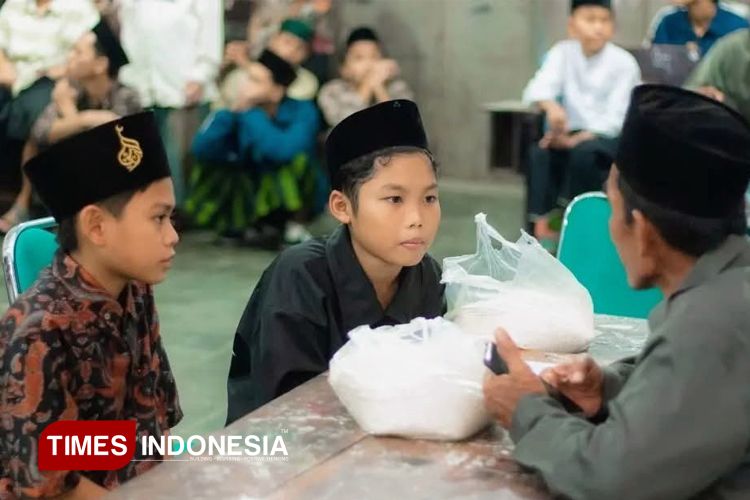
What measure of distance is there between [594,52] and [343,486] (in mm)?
4796

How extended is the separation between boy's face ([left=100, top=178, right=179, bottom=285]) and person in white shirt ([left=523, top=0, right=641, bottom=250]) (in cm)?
385

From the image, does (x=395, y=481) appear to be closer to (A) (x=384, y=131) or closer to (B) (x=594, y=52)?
(A) (x=384, y=131)

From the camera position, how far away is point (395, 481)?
1440 millimetres

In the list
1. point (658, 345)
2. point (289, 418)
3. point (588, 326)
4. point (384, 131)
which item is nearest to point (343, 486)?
point (289, 418)

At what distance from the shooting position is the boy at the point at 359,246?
6.88ft

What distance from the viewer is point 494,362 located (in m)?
1.61

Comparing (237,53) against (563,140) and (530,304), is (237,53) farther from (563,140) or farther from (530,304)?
(530,304)

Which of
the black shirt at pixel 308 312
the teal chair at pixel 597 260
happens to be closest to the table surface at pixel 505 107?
the teal chair at pixel 597 260

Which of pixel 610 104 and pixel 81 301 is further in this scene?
pixel 610 104

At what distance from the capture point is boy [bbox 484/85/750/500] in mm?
1264

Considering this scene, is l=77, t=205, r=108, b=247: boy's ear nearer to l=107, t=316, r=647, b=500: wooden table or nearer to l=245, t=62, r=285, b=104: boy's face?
l=107, t=316, r=647, b=500: wooden table

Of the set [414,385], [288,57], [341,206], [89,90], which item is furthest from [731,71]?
[414,385]

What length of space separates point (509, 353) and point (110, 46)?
5086 mm

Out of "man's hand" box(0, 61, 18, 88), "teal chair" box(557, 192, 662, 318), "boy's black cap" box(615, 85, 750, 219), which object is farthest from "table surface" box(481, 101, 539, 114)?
"boy's black cap" box(615, 85, 750, 219)
